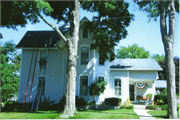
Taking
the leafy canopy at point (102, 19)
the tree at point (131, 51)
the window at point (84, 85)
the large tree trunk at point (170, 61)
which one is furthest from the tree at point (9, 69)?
the tree at point (131, 51)

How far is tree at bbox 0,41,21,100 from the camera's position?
24.0 meters

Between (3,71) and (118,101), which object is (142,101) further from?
(3,71)

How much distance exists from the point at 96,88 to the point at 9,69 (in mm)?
17609

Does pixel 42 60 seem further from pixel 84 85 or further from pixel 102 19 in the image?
pixel 102 19

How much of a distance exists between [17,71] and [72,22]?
76.3 ft

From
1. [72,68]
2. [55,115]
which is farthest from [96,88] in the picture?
[55,115]

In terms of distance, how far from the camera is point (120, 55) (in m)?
47.1

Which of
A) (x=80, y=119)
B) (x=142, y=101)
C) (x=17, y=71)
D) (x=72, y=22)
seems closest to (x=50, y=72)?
(x=72, y=22)

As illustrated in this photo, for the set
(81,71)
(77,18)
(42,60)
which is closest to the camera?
(77,18)

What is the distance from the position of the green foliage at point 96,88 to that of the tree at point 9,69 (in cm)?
1393

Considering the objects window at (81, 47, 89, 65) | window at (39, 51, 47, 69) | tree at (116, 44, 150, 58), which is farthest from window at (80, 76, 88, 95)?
tree at (116, 44, 150, 58)

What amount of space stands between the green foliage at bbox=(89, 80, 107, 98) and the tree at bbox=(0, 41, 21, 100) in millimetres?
13931

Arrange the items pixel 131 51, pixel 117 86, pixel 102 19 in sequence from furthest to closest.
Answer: pixel 131 51, pixel 117 86, pixel 102 19

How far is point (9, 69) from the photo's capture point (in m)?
26.6
